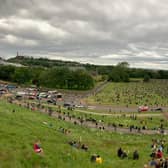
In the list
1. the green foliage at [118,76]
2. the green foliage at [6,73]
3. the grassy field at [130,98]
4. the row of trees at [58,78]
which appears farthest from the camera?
the green foliage at [118,76]

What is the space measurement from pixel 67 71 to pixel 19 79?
22167 mm

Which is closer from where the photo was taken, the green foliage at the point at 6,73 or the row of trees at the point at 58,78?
the row of trees at the point at 58,78

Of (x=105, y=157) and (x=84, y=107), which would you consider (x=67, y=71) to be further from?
(x=105, y=157)

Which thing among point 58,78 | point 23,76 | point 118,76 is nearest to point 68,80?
point 58,78

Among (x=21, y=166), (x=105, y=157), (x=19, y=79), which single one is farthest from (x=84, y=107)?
(x=19, y=79)

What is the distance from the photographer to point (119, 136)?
3962 cm

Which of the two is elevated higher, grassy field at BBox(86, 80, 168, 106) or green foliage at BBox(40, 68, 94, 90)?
green foliage at BBox(40, 68, 94, 90)

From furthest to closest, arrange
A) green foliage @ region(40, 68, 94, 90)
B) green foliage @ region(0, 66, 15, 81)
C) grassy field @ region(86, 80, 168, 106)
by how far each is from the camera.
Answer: green foliage @ region(0, 66, 15, 81) < green foliage @ region(40, 68, 94, 90) < grassy field @ region(86, 80, 168, 106)

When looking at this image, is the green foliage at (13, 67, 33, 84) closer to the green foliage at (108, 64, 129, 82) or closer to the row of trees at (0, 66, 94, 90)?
the row of trees at (0, 66, 94, 90)

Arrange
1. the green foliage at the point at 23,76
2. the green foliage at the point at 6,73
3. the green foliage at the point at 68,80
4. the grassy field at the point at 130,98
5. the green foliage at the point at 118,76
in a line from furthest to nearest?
the green foliage at the point at 118,76 < the green foliage at the point at 6,73 < the green foliage at the point at 23,76 < the green foliage at the point at 68,80 < the grassy field at the point at 130,98

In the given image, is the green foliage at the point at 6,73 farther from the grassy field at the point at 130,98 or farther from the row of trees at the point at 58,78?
the grassy field at the point at 130,98

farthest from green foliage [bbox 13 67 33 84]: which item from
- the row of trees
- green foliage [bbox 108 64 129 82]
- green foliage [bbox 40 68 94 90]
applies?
green foliage [bbox 108 64 129 82]

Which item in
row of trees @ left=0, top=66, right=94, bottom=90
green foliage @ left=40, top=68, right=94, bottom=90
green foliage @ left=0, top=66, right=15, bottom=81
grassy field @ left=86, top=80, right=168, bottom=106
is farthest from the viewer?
green foliage @ left=0, top=66, right=15, bottom=81

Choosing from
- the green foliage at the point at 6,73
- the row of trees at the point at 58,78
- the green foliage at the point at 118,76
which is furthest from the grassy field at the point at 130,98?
the green foliage at the point at 118,76
